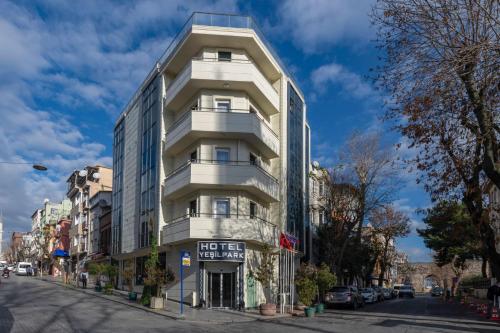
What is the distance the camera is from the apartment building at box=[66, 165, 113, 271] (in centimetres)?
6278

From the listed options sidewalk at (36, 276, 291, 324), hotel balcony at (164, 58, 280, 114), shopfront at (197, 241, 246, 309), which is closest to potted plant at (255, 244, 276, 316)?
sidewalk at (36, 276, 291, 324)

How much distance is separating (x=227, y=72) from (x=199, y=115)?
3.07m

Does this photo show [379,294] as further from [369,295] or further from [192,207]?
[192,207]

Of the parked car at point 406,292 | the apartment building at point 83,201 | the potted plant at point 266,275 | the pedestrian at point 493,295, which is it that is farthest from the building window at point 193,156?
the parked car at point 406,292

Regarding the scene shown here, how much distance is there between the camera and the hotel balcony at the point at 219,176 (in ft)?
101

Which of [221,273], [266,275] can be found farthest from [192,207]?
[266,275]

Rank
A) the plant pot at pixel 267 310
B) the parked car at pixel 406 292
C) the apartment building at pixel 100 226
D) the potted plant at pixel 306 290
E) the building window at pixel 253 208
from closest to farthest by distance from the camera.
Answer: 1. the plant pot at pixel 267 310
2. the potted plant at pixel 306 290
3. the building window at pixel 253 208
4. the apartment building at pixel 100 226
5. the parked car at pixel 406 292

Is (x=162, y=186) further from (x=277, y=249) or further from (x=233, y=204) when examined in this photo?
(x=277, y=249)

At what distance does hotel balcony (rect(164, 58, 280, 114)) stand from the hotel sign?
9.43m

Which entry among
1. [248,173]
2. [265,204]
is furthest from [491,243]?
[265,204]

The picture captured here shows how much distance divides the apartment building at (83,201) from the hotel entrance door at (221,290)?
31.1m

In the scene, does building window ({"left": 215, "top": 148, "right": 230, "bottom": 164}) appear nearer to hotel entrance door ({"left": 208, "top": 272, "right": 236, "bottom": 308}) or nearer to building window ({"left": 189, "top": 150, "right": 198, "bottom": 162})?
building window ({"left": 189, "top": 150, "right": 198, "bottom": 162})

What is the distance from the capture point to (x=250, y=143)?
110 feet

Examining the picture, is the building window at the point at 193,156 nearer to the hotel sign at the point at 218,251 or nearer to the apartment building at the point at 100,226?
the hotel sign at the point at 218,251
